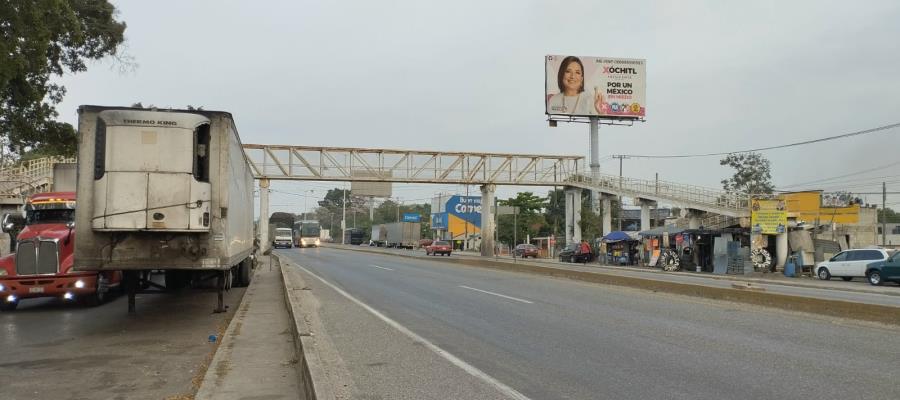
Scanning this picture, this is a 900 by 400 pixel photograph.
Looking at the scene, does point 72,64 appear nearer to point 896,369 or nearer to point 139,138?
point 139,138

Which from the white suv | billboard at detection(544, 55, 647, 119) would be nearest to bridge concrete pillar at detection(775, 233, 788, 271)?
the white suv

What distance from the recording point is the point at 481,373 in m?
7.68

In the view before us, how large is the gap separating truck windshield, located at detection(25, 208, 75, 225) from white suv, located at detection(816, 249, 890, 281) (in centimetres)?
3091

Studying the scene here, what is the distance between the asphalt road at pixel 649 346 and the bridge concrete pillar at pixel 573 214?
45822mm

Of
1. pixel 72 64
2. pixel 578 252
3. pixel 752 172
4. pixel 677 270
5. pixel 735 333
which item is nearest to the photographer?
pixel 735 333

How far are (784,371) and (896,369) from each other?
4.31ft

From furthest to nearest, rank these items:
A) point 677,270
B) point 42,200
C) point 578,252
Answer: point 578,252 → point 677,270 → point 42,200

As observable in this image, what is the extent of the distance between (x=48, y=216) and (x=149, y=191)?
697cm

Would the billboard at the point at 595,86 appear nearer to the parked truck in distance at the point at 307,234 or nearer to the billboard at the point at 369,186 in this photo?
the billboard at the point at 369,186

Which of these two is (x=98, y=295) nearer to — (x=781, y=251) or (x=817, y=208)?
(x=781, y=251)

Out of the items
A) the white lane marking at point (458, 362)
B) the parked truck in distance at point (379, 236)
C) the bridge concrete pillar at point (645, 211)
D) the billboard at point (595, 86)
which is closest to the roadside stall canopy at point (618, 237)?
the bridge concrete pillar at point (645, 211)

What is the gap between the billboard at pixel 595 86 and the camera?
58906 millimetres

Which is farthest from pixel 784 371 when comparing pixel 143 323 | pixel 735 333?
pixel 143 323

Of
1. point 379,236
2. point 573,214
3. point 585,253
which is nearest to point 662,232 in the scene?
point 585,253
